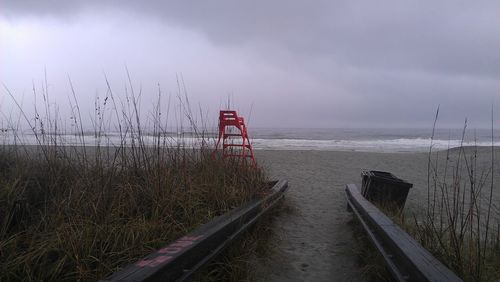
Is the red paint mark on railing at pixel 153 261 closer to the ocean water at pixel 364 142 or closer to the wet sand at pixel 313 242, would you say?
the wet sand at pixel 313 242

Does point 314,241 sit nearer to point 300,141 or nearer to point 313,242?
point 313,242

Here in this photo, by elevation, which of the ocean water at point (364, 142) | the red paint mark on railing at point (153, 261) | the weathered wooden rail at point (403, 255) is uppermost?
the ocean water at point (364, 142)

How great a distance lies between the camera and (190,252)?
222cm

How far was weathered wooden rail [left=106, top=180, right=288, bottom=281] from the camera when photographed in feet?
6.11

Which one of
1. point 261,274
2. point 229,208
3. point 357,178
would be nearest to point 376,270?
point 261,274

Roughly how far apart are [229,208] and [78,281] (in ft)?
6.06

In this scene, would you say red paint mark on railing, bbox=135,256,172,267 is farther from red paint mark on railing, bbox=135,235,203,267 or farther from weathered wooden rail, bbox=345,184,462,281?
weathered wooden rail, bbox=345,184,462,281

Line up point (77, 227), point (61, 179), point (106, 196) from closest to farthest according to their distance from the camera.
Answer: point (77, 227)
point (106, 196)
point (61, 179)

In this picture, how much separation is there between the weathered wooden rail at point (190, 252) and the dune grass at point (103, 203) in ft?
0.93

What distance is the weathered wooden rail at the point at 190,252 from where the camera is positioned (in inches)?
73.3

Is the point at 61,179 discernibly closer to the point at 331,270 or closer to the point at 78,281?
the point at 78,281

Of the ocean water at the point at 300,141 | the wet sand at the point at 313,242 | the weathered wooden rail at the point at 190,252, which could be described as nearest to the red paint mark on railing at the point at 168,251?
the weathered wooden rail at the point at 190,252

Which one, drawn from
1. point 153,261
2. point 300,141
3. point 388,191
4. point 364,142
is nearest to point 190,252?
point 153,261

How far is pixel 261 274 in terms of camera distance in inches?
111
